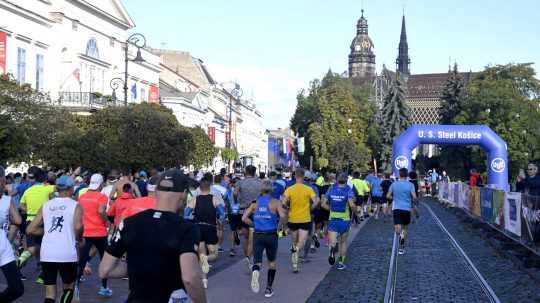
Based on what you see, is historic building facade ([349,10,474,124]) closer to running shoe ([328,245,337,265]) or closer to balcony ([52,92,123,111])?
balcony ([52,92,123,111])

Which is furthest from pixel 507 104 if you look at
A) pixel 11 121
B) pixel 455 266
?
pixel 455 266

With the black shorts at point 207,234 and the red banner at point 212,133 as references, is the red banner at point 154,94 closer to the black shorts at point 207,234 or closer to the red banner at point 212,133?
the red banner at point 212,133

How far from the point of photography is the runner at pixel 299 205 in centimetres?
1445

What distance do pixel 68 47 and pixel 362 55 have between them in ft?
463

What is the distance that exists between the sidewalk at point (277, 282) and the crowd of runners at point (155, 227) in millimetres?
206

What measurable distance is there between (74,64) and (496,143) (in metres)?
27.8

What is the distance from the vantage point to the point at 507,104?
78.2m

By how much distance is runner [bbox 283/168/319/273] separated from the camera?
47.4ft

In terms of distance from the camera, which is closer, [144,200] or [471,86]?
[144,200]

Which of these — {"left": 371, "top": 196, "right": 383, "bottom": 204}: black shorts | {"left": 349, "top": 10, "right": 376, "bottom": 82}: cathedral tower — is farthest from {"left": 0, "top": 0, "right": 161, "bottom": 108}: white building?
{"left": 349, "top": 10, "right": 376, "bottom": 82}: cathedral tower

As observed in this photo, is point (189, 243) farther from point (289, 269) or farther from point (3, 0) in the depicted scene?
point (3, 0)

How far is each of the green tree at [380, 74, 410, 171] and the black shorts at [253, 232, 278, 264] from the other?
81044 millimetres

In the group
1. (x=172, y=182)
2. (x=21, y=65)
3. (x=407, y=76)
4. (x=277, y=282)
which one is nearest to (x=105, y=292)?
(x=277, y=282)

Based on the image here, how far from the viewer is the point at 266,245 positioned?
12.5 m
